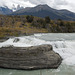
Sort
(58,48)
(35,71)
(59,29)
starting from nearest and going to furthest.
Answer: (35,71) → (58,48) → (59,29)

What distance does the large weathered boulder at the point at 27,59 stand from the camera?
2136cm

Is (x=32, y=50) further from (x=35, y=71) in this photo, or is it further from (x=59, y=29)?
(x=59, y=29)

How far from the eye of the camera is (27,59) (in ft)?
70.8

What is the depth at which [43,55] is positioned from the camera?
22.5 metres

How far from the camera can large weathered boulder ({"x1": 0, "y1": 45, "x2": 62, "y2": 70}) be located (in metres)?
21.4

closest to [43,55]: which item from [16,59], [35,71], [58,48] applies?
[35,71]

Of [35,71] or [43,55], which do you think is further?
[43,55]

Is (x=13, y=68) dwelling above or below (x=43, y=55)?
below

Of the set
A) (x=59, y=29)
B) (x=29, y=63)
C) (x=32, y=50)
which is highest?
(x=32, y=50)

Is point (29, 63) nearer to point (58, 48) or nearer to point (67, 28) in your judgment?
point (58, 48)

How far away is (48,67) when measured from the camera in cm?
A: 2147

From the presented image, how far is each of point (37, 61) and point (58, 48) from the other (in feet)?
50.6

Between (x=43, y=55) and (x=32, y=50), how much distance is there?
7.37 ft

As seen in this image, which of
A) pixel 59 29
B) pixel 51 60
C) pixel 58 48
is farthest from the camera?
pixel 59 29
